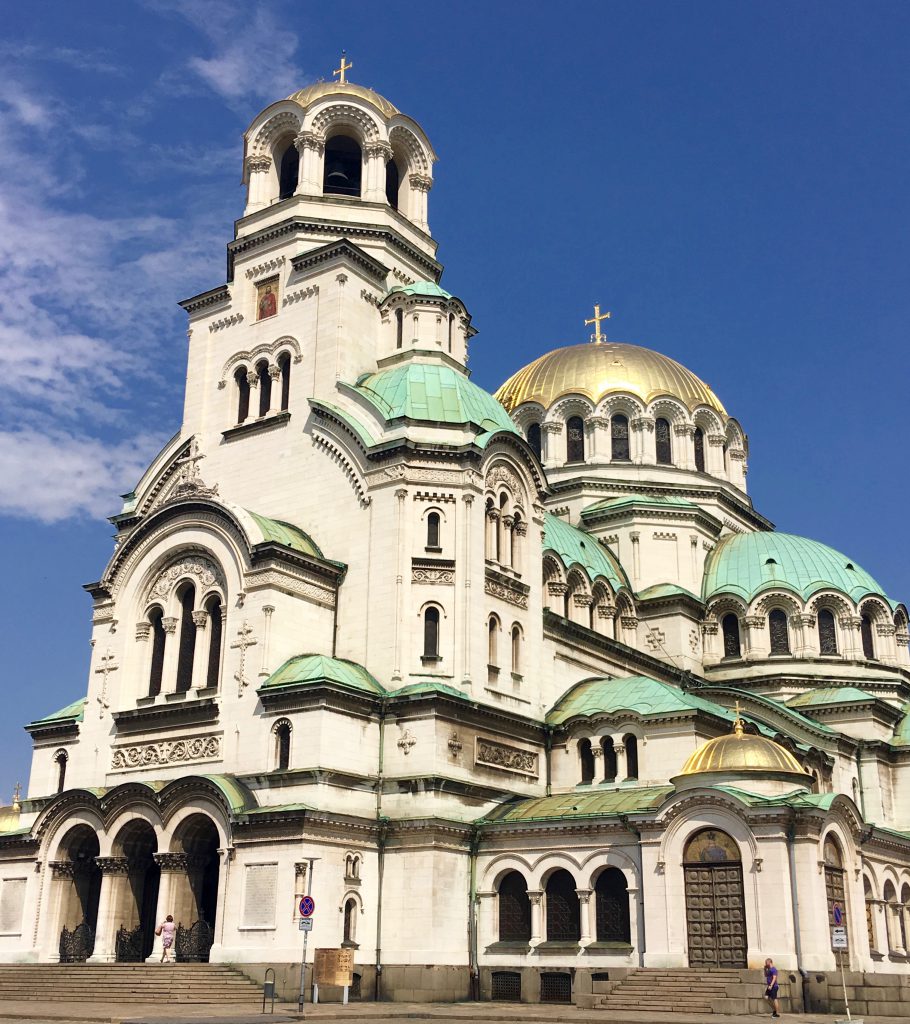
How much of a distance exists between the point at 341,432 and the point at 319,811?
40.3ft

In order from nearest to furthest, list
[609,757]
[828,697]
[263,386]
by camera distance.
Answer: [609,757]
[263,386]
[828,697]

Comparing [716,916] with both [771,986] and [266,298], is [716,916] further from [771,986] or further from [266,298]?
[266,298]

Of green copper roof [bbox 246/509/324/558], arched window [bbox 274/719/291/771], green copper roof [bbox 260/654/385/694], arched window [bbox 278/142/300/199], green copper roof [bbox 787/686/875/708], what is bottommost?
arched window [bbox 274/719/291/771]

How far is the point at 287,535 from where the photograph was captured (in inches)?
1501

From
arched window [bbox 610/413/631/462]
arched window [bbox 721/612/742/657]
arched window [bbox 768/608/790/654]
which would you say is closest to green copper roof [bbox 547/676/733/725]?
arched window [bbox 721/612/742/657]

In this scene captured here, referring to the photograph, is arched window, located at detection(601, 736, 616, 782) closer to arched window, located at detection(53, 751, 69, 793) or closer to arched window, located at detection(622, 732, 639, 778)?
arched window, located at detection(622, 732, 639, 778)

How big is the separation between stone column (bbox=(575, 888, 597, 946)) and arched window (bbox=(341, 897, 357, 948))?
5.92 m

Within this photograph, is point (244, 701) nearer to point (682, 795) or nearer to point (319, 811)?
point (319, 811)

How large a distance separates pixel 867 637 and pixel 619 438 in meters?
13.5

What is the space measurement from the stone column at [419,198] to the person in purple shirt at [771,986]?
29.5 meters

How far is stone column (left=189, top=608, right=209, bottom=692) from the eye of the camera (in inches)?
1464

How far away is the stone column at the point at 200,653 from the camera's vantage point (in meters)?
37.2

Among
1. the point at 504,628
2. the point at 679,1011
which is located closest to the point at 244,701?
the point at 504,628

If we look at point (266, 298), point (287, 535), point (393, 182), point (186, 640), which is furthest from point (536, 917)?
point (393, 182)
